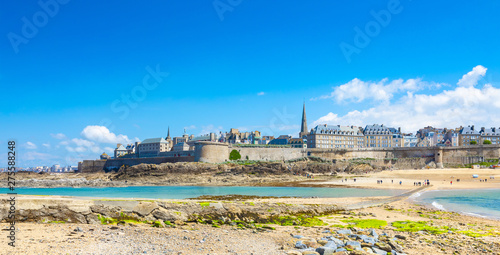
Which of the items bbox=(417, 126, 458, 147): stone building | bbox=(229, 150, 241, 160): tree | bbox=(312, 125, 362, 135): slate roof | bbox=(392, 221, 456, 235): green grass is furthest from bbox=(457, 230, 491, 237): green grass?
bbox=(417, 126, 458, 147): stone building

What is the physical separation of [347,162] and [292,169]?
11686 mm

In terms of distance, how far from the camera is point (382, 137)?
316 feet

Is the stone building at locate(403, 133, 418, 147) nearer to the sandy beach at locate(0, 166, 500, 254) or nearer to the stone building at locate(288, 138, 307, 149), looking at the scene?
the stone building at locate(288, 138, 307, 149)

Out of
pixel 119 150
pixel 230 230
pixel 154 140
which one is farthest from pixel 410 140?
pixel 230 230

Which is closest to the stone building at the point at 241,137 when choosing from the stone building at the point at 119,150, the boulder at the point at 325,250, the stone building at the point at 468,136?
the stone building at the point at 119,150

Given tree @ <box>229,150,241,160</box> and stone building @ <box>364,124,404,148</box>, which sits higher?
stone building @ <box>364,124,404,148</box>

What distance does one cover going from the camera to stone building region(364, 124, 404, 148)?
95.8 m

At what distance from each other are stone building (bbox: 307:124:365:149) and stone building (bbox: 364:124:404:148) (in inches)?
68.4

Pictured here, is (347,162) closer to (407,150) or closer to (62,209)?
(407,150)

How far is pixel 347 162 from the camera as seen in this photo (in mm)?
66375

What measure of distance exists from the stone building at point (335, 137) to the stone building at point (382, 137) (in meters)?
1.74

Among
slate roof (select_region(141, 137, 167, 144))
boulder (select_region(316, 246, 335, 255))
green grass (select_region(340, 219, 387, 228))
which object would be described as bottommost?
green grass (select_region(340, 219, 387, 228))

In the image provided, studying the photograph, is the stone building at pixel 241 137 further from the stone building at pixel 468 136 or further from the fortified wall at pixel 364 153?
the stone building at pixel 468 136

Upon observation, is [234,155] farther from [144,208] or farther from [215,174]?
[144,208]
